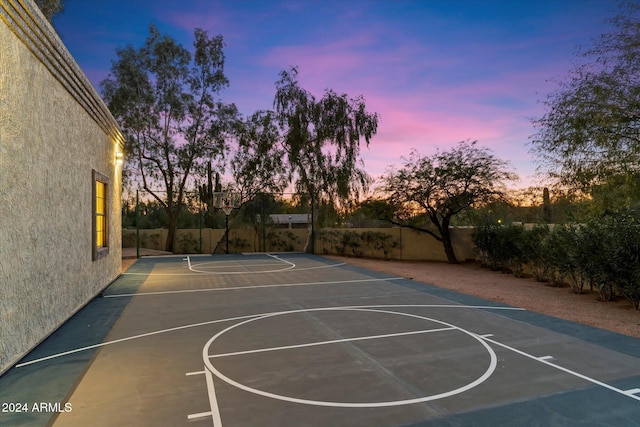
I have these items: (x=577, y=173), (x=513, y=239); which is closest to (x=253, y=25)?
(x=577, y=173)

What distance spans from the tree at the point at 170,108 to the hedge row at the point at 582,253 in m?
15.5

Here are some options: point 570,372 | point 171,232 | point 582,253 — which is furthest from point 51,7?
point 582,253

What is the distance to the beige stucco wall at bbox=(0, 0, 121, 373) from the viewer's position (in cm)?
376

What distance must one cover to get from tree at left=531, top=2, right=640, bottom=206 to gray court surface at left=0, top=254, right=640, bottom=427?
144 inches

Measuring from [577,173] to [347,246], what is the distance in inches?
452

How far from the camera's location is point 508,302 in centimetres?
727

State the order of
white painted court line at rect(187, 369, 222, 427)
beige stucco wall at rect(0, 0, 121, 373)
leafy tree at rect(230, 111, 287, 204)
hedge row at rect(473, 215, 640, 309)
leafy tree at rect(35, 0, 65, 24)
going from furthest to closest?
leafy tree at rect(230, 111, 287, 204) → leafy tree at rect(35, 0, 65, 24) → hedge row at rect(473, 215, 640, 309) → beige stucco wall at rect(0, 0, 121, 373) → white painted court line at rect(187, 369, 222, 427)

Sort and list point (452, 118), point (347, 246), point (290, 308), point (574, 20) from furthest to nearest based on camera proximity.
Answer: point (347, 246) → point (452, 118) → point (574, 20) → point (290, 308)

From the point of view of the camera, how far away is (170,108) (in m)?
20.1

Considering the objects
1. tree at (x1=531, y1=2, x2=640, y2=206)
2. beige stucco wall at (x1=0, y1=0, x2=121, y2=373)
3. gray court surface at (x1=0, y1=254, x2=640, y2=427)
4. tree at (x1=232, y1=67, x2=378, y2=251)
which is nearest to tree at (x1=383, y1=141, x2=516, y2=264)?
tree at (x1=232, y1=67, x2=378, y2=251)

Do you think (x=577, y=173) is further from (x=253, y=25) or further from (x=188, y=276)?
(x=188, y=276)

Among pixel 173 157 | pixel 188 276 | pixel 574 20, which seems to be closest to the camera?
pixel 574 20

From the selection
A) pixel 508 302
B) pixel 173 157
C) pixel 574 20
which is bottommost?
pixel 508 302

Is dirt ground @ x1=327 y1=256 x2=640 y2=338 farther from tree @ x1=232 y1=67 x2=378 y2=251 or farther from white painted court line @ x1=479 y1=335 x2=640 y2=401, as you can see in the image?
tree @ x1=232 y1=67 x2=378 y2=251
